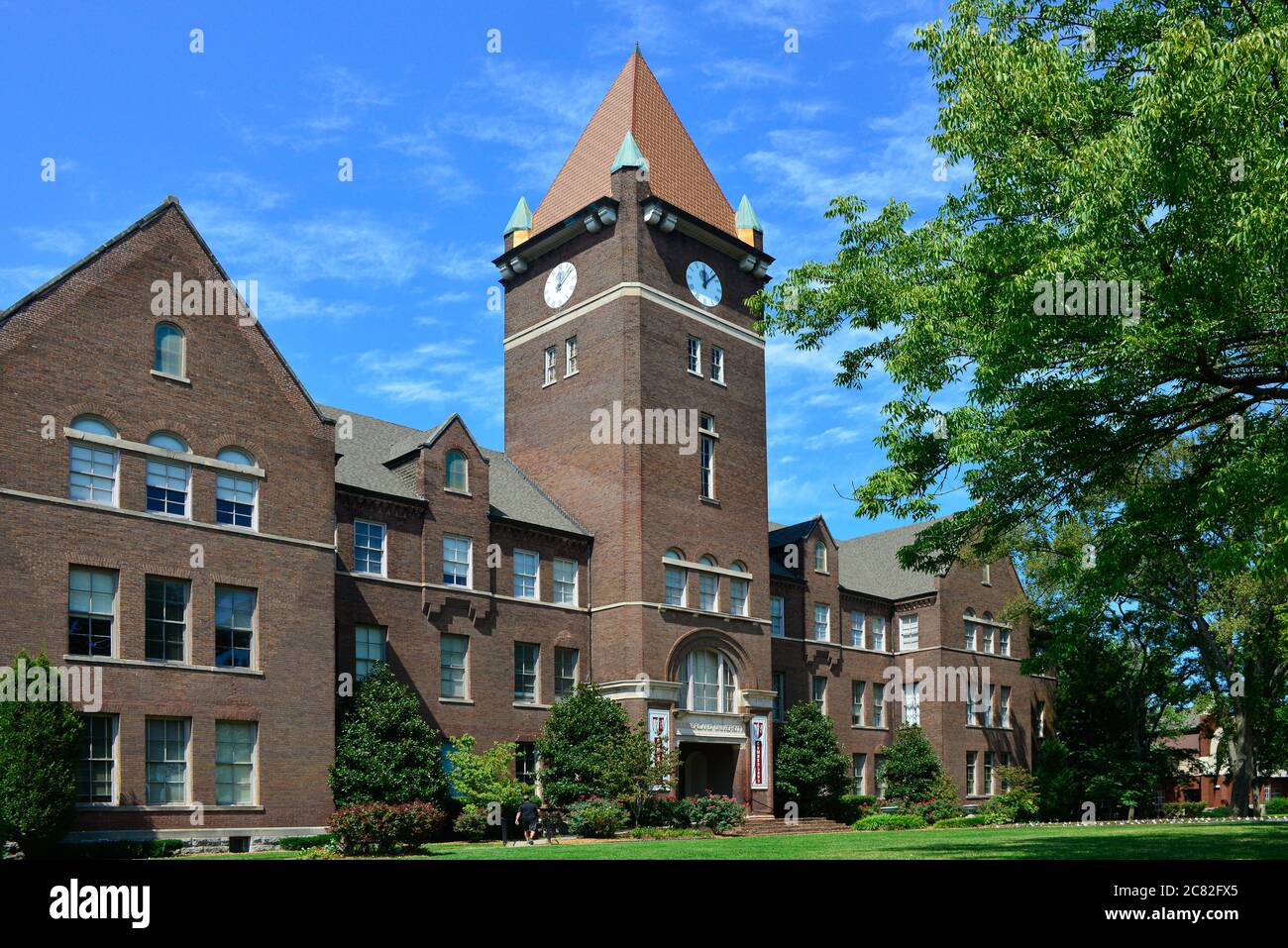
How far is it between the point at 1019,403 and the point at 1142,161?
4.35m

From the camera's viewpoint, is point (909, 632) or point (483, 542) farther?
point (909, 632)

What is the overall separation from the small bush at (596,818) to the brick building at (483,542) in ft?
12.6

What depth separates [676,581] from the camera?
1745 inches

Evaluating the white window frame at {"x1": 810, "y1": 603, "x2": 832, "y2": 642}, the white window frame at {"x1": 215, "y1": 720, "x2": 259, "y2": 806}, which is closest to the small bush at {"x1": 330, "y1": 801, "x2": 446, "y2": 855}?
the white window frame at {"x1": 215, "y1": 720, "x2": 259, "y2": 806}

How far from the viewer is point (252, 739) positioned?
102 ft

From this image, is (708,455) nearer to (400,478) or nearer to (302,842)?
(400,478)

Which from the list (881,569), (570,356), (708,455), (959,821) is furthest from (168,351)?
(881,569)

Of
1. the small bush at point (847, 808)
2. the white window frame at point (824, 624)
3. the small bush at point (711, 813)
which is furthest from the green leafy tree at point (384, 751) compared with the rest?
the white window frame at point (824, 624)

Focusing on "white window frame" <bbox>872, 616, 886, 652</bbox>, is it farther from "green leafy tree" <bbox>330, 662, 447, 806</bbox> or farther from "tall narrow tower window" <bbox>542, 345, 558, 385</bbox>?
"green leafy tree" <bbox>330, 662, 447, 806</bbox>

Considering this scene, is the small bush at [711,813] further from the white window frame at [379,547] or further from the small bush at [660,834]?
the white window frame at [379,547]

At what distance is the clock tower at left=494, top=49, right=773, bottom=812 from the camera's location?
4341cm

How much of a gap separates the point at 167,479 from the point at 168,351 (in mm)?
3336
